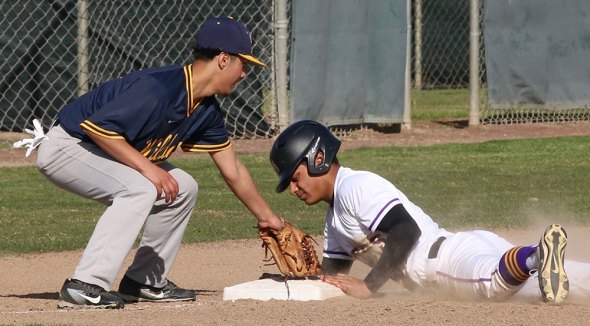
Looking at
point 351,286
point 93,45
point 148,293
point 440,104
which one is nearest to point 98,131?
point 148,293

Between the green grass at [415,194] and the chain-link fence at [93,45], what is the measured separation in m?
1.19

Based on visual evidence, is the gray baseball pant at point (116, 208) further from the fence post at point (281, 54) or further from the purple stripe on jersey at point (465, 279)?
the fence post at point (281, 54)

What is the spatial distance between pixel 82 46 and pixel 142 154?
20.5ft

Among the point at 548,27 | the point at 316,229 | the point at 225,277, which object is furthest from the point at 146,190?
the point at 548,27

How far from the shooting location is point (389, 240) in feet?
17.3

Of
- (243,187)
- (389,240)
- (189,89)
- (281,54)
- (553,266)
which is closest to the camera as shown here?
(553,266)

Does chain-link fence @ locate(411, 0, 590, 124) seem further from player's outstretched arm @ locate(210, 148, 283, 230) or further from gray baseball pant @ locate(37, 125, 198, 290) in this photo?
gray baseball pant @ locate(37, 125, 198, 290)

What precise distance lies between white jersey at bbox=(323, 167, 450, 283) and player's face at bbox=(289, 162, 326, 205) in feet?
0.25

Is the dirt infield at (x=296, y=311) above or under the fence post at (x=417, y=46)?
above

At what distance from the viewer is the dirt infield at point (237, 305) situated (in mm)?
4930

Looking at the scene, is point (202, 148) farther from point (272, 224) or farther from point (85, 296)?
point (85, 296)

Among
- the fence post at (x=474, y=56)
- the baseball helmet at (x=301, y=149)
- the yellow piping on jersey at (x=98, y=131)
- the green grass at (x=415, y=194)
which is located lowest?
the green grass at (x=415, y=194)

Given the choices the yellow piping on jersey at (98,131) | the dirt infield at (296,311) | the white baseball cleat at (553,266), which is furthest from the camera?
the yellow piping on jersey at (98,131)

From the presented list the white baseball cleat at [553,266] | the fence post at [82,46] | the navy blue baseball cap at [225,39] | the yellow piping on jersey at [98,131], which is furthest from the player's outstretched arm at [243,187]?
the fence post at [82,46]
